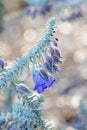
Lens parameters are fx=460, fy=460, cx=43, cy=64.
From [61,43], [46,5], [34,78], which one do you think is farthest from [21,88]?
[61,43]

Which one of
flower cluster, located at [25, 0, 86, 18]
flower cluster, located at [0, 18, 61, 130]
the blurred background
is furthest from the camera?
the blurred background

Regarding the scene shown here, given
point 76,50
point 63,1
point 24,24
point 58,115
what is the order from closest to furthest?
point 63,1, point 58,115, point 76,50, point 24,24

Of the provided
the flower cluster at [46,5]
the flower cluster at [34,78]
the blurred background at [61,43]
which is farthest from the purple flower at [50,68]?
the flower cluster at [46,5]

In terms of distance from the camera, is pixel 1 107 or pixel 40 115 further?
pixel 1 107

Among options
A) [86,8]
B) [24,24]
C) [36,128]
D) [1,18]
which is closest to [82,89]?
[86,8]

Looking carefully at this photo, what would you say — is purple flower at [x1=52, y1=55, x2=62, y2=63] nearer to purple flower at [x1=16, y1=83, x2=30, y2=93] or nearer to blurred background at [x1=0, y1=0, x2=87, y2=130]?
purple flower at [x1=16, y1=83, x2=30, y2=93]

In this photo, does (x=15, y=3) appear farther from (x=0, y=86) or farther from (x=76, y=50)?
(x=0, y=86)

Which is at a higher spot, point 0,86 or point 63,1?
point 63,1

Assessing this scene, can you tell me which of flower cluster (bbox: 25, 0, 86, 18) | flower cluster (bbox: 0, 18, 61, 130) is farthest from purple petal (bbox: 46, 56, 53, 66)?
flower cluster (bbox: 25, 0, 86, 18)

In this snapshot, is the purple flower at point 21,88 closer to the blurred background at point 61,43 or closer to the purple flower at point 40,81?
the purple flower at point 40,81
